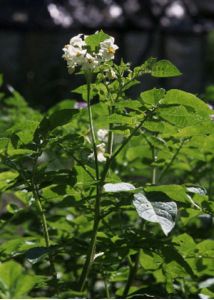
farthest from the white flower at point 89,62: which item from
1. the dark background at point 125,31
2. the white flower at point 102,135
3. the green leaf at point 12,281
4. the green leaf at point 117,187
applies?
the dark background at point 125,31

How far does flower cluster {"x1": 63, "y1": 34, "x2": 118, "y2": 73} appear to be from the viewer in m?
1.29

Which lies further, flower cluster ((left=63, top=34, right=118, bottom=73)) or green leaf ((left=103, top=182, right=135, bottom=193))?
flower cluster ((left=63, top=34, right=118, bottom=73))

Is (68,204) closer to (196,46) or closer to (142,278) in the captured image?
(142,278)

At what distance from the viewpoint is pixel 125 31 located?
1459 centimetres

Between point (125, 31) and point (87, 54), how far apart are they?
13.5 m

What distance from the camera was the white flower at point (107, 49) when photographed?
1.28m

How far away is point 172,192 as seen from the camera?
1137mm

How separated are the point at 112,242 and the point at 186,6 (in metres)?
14.9

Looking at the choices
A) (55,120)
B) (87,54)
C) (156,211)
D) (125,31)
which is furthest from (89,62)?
(125,31)

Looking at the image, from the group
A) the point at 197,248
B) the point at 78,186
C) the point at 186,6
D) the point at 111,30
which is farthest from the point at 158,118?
the point at 186,6

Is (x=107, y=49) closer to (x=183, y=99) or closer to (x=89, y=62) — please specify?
(x=89, y=62)

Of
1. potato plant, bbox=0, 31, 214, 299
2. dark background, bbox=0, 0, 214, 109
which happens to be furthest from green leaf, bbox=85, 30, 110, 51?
dark background, bbox=0, 0, 214, 109

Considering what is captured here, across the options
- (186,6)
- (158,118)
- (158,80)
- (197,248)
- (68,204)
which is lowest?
(197,248)

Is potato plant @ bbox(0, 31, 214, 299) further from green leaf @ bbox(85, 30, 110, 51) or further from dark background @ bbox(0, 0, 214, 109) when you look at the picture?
A: dark background @ bbox(0, 0, 214, 109)
